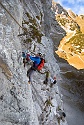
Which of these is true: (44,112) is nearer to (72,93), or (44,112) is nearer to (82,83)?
(72,93)

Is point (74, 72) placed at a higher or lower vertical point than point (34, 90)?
lower

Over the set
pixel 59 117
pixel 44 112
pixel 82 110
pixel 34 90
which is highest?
pixel 34 90

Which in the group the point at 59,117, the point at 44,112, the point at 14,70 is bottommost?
the point at 59,117

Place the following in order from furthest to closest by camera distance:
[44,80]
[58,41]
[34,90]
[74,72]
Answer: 1. [58,41]
2. [74,72]
3. [44,80]
4. [34,90]

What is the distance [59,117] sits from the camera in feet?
128

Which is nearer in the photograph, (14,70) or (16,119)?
(16,119)

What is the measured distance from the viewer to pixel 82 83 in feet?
280

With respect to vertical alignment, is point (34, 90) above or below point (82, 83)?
above

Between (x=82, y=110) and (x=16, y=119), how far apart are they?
49.4 meters

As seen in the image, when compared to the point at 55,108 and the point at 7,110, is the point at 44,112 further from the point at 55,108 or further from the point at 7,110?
the point at 7,110

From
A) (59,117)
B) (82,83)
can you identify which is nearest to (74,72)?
(82,83)

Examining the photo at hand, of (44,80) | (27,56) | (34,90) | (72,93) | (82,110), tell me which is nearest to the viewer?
(27,56)

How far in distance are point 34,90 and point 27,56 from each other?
222 inches

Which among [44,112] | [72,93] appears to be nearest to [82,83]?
[72,93]
